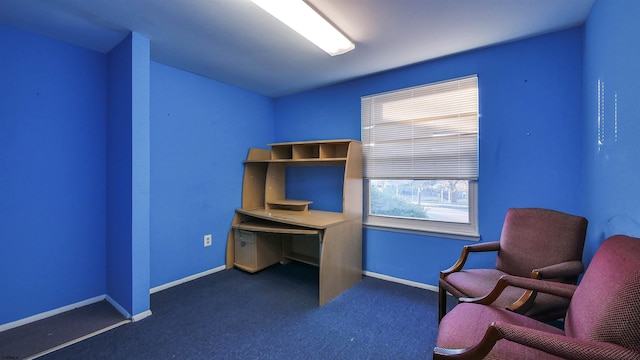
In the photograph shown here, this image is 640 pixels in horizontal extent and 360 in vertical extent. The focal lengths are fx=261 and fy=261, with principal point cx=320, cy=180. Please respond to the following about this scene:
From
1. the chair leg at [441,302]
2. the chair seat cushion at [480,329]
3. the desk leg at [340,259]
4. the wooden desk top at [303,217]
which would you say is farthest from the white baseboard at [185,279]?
the chair seat cushion at [480,329]

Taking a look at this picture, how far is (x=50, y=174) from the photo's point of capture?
2137mm

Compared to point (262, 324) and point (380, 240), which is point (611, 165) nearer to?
point (380, 240)

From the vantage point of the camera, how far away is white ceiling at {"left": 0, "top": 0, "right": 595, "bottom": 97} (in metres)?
1.69

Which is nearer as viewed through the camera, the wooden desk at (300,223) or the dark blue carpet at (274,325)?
the dark blue carpet at (274,325)

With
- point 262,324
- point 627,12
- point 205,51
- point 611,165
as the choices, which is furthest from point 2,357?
point 627,12

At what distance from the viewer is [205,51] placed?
92.9 inches

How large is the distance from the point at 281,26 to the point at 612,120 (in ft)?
6.97

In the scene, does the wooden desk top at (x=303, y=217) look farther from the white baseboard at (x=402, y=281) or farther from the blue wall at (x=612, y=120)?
the blue wall at (x=612, y=120)

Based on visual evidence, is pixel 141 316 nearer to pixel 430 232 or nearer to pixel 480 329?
pixel 480 329

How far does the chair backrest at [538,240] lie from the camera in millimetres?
1641

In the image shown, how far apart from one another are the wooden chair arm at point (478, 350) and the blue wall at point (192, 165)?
8.65ft

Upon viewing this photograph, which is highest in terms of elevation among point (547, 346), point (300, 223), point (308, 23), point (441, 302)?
point (308, 23)

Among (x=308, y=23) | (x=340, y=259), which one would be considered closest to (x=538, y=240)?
(x=340, y=259)

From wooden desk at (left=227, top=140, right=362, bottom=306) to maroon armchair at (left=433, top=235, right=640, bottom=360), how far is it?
51.7 inches
